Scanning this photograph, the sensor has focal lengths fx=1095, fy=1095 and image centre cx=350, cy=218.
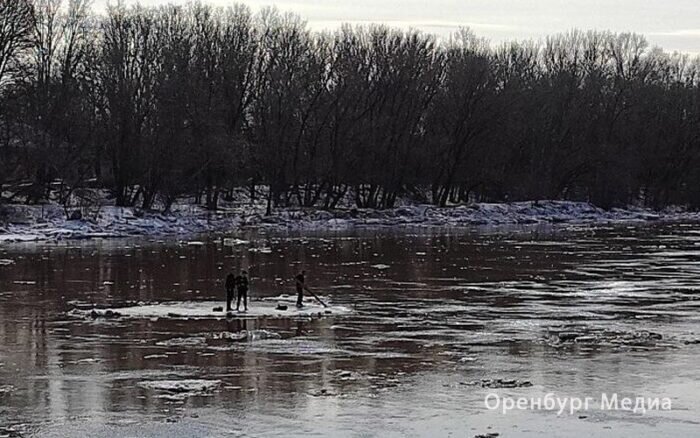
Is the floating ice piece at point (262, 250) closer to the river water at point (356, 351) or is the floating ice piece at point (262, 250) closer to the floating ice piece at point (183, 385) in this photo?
the river water at point (356, 351)

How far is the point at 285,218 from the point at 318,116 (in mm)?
13008

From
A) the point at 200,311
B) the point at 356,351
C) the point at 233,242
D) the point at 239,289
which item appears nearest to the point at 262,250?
the point at 233,242

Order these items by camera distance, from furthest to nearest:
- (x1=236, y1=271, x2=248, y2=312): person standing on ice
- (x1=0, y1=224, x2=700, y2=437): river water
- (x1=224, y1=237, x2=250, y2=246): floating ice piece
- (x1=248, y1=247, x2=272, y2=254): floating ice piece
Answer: (x1=224, y1=237, x2=250, y2=246): floating ice piece, (x1=248, y1=247, x2=272, y2=254): floating ice piece, (x1=236, y1=271, x2=248, y2=312): person standing on ice, (x1=0, y1=224, x2=700, y2=437): river water

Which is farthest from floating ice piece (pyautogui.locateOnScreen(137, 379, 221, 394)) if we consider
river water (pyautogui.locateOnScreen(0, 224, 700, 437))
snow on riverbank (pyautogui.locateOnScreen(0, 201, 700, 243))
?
snow on riverbank (pyautogui.locateOnScreen(0, 201, 700, 243))

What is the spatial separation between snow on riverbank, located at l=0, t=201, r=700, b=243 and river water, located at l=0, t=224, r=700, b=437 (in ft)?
60.1

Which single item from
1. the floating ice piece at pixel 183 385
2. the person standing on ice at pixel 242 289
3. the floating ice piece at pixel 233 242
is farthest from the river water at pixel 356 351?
the floating ice piece at pixel 233 242

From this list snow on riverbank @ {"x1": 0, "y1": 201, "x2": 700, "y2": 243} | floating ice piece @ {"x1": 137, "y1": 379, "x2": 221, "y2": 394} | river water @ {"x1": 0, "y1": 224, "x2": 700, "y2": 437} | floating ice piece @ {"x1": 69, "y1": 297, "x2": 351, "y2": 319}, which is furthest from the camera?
snow on riverbank @ {"x1": 0, "y1": 201, "x2": 700, "y2": 243}

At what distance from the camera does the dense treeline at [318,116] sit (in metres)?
72.6

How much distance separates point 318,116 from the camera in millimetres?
88812

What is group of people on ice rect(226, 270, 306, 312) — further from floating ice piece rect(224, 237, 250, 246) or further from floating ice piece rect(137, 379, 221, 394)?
floating ice piece rect(224, 237, 250, 246)

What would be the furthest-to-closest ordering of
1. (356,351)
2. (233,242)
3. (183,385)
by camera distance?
(233,242), (356,351), (183,385)

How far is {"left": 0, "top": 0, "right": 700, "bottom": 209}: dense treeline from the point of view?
7256cm

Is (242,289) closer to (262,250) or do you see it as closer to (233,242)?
(262,250)

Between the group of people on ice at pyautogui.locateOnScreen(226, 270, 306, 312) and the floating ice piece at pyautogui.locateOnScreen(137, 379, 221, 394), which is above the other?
the group of people on ice at pyautogui.locateOnScreen(226, 270, 306, 312)
